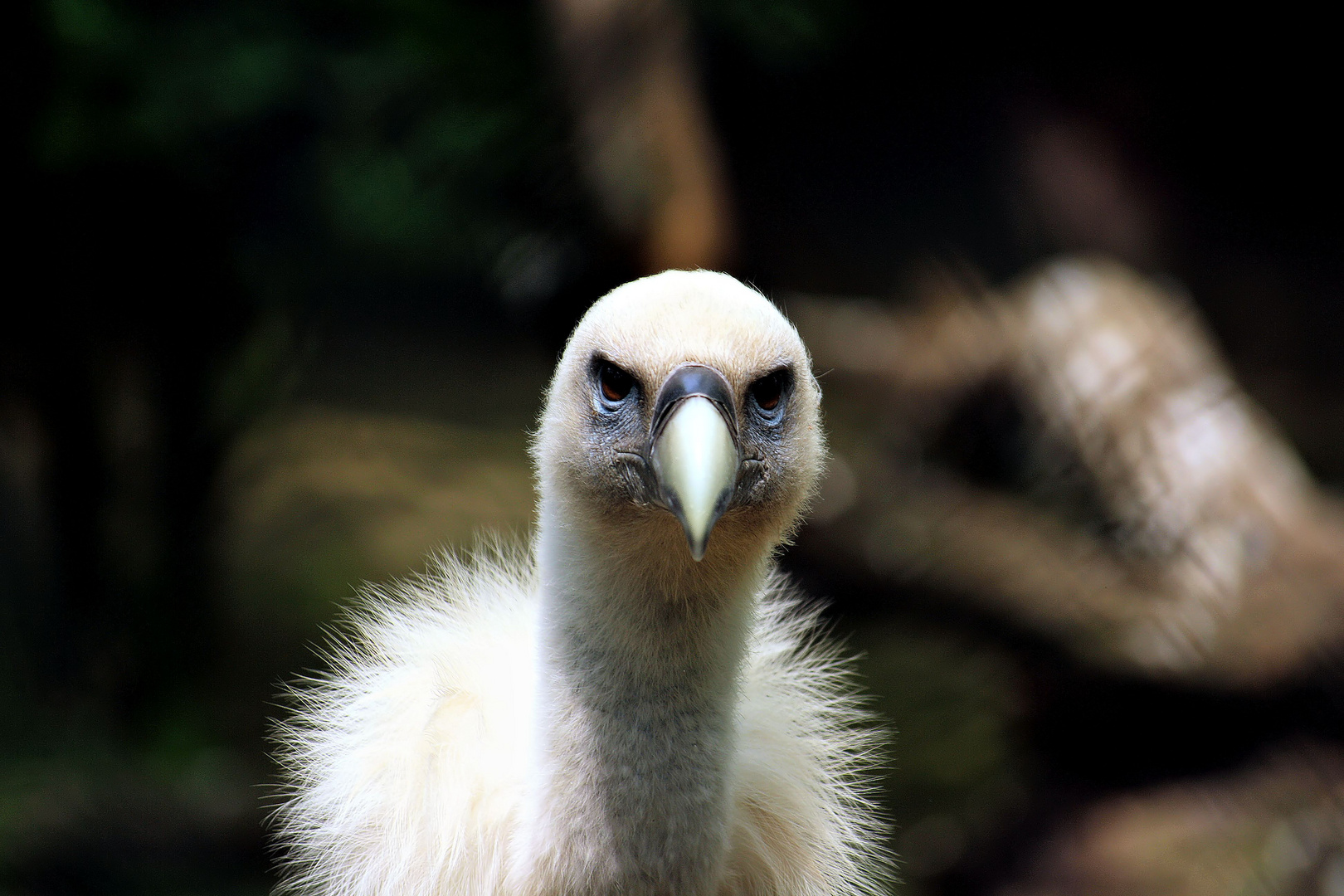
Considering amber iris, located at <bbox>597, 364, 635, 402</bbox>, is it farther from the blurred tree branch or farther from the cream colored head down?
the blurred tree branch

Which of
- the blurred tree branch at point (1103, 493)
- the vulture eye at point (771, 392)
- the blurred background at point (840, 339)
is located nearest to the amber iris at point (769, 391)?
the vulture eye at point (771, 392)

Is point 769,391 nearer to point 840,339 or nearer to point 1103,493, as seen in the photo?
point 1103,493

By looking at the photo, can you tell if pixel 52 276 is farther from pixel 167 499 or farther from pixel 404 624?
pixel 404 624

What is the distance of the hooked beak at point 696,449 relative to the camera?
138 cm

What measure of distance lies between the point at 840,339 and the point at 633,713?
8.99ft

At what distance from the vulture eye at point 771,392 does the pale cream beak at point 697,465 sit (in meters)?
0.17

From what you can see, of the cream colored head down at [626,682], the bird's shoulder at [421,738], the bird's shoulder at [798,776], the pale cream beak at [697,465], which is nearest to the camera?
the pale cream beak at [697,465]

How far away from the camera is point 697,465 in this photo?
1.40 meters

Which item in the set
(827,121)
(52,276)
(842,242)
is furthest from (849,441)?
(52,276)

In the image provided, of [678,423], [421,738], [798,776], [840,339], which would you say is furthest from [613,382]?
[840,339]

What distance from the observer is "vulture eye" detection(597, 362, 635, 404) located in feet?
5.17

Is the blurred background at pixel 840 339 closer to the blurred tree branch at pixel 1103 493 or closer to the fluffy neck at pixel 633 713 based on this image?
the blurred tree branch at pixel 1103 493

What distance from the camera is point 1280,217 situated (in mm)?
4602

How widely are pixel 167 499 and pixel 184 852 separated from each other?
128cm
